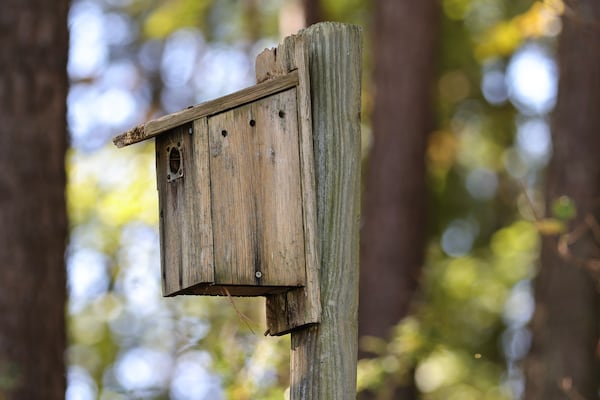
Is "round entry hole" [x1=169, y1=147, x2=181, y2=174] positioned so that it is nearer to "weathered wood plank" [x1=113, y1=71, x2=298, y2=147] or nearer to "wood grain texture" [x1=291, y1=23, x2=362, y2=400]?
"weathered wood plank" [x1=113, y1=71, x2=298, y2=147]

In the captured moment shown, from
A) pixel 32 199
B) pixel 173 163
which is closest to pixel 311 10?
pixel 32 199

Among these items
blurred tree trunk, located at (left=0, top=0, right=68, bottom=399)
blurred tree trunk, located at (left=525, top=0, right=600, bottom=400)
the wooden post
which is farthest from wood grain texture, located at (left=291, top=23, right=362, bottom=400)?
blurred tree trunk, located at (left=525, top=0, right=600, bottom=400)

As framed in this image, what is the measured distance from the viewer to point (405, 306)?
1006cm

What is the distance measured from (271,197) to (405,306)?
22.6 feet

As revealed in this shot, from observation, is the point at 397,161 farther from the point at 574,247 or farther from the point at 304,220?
the point at 304,220

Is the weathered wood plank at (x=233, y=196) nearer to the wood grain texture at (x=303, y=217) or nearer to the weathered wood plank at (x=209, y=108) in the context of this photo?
the weathered wood plank at (x=209, y=108)

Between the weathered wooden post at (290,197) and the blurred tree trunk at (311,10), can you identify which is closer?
the weathered wooden post at (290,197)

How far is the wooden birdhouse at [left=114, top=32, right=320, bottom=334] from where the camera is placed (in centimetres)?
A: 326

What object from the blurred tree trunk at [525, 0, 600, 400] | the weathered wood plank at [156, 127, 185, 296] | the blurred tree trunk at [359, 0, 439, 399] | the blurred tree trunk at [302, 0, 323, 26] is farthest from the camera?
the blurred tree trunk at [302, 0, 323, 26]

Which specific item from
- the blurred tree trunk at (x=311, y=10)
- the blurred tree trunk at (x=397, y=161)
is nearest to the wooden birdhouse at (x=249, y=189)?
the blurred tree trunk at (x=397, y=161)

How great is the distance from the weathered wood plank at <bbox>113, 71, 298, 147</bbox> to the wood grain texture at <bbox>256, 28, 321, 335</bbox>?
0.17ft

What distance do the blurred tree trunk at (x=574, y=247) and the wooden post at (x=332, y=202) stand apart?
3717 millimetres

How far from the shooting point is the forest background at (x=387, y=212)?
5.38 meters

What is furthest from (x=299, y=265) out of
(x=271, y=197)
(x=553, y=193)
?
(x=553, y=193)
